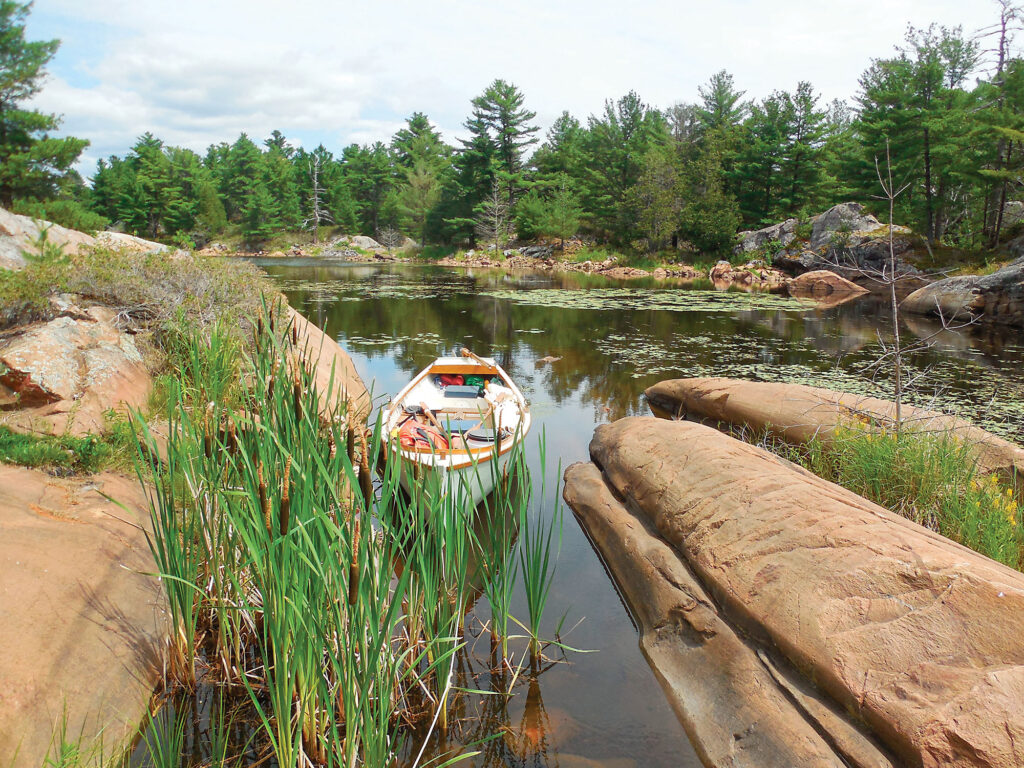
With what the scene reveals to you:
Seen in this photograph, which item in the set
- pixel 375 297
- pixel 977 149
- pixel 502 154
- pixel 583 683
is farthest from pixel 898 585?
pixel 502 154

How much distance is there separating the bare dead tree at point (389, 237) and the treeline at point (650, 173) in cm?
66

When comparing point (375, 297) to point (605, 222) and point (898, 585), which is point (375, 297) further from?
point (605, 222)

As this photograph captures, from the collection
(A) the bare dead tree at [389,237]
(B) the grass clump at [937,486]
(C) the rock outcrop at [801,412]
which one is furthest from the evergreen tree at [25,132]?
(A) the bare dead tree at [389,237]

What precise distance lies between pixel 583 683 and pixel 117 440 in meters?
3.94

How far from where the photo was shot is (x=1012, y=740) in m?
2.38

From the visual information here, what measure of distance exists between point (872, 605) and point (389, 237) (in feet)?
187

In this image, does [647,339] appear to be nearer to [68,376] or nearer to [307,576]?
[68,376]

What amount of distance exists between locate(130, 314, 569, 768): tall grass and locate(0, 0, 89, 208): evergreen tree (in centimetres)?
1274

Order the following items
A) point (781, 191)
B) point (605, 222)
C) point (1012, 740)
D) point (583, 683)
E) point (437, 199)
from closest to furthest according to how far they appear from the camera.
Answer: point (1012, 740)
point (583, 683)
point (781, 191)
point (605, 222)
point (437, 199)

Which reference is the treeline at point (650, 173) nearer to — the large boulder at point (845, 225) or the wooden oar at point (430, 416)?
the large boulder at point (845, 225)

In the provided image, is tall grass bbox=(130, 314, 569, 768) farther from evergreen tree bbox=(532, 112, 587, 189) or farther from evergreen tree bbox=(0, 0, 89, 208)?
evergreen tree bbox=(532, 112, 587, 189)

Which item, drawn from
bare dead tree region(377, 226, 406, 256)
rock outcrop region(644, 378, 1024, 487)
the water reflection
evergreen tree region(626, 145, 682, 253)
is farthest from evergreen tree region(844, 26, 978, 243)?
bare dead tree region(377, 226, 406, 256)

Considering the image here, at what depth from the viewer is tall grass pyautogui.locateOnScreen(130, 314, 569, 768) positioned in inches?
92.9

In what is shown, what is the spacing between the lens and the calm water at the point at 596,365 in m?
3.44
